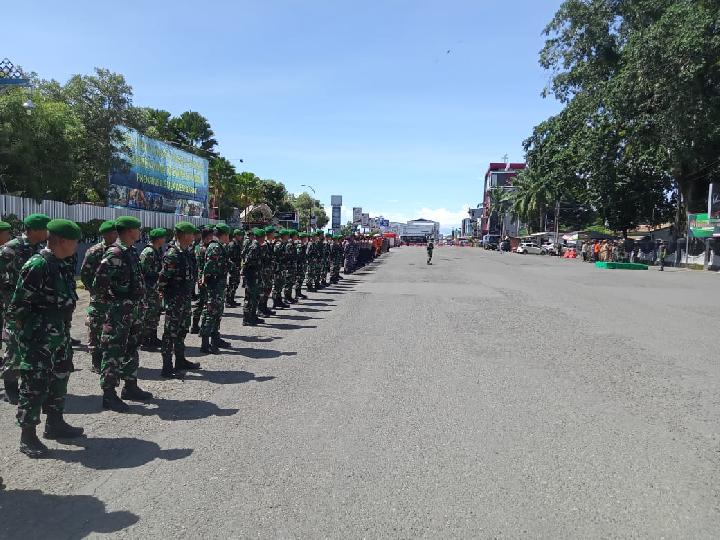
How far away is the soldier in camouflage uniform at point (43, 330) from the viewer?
174 inches

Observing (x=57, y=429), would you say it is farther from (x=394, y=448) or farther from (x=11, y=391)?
(x=394, y=448)

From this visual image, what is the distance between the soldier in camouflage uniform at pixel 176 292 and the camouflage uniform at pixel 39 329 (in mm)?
2134

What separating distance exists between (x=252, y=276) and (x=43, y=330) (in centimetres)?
605

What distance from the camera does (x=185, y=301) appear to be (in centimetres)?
681

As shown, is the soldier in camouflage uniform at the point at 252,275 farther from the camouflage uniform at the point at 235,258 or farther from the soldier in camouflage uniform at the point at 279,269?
the soldier in camouflage uniform at the point at 279,269

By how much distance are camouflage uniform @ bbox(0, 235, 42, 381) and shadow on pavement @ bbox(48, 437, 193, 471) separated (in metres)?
1.57

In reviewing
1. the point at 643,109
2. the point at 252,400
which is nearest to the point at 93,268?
the point at 252,400

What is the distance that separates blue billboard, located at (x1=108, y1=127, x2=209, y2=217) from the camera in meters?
27.6

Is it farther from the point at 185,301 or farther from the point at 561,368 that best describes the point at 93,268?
the point at 561,368

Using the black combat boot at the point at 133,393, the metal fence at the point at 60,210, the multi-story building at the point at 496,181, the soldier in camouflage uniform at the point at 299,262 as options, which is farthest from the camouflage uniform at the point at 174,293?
the multi-story building at the point at 496,181

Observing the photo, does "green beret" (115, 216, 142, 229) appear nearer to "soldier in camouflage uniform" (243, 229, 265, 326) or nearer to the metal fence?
"soldier in camouflage uniform" (243, 229, 265, 326)

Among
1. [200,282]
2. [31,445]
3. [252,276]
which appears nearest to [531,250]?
[252,276]

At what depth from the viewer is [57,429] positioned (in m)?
4.72

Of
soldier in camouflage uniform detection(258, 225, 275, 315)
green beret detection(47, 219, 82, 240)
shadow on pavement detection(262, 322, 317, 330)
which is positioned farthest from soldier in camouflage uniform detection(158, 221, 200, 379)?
soldier in camouflage uniform detection(258, 225, 275, 315)
